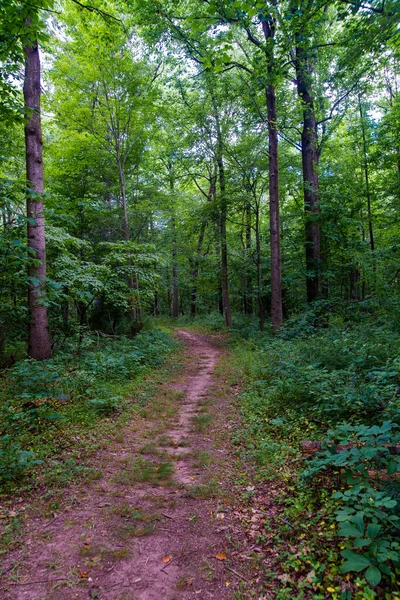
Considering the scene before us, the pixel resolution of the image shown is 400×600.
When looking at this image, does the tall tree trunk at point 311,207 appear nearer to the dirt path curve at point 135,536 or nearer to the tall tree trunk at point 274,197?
the tall tree trunk at point 274,197

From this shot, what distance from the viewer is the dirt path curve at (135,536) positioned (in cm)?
236

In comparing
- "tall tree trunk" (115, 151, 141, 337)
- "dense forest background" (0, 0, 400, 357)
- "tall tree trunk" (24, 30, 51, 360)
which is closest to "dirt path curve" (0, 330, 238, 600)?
"tall tree trunk" (24, 30, 51, 360)

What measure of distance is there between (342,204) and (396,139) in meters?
2.66

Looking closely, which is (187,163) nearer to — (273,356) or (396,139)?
(396,139)

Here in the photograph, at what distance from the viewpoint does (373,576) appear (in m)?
1.84

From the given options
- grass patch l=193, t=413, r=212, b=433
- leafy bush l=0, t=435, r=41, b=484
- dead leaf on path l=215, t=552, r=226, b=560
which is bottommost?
dead leaf on path l=215, t=552, r=226, b=560

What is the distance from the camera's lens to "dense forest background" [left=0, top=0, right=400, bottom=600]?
3.93 meters

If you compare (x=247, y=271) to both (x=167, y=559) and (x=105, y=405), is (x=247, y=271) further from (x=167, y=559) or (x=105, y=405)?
(x=167, y=559)

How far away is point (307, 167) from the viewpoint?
1195cm

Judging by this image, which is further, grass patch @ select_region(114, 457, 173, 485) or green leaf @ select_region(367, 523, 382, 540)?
grass patch @ select_region(114, 457, 173, 485)

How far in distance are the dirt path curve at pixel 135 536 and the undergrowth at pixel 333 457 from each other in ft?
2.00

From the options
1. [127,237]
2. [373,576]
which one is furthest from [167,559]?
[127,237]

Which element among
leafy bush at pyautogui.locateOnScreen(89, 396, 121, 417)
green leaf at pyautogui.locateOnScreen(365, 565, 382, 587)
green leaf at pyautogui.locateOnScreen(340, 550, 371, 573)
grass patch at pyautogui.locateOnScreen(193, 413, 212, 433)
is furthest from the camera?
leafy bush at pyautogui.locateOnScreen(89, 396, 121, 417)

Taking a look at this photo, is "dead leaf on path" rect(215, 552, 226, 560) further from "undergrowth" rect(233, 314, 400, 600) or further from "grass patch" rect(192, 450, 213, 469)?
"grass patch" rect(192, 450, 213, 469)
